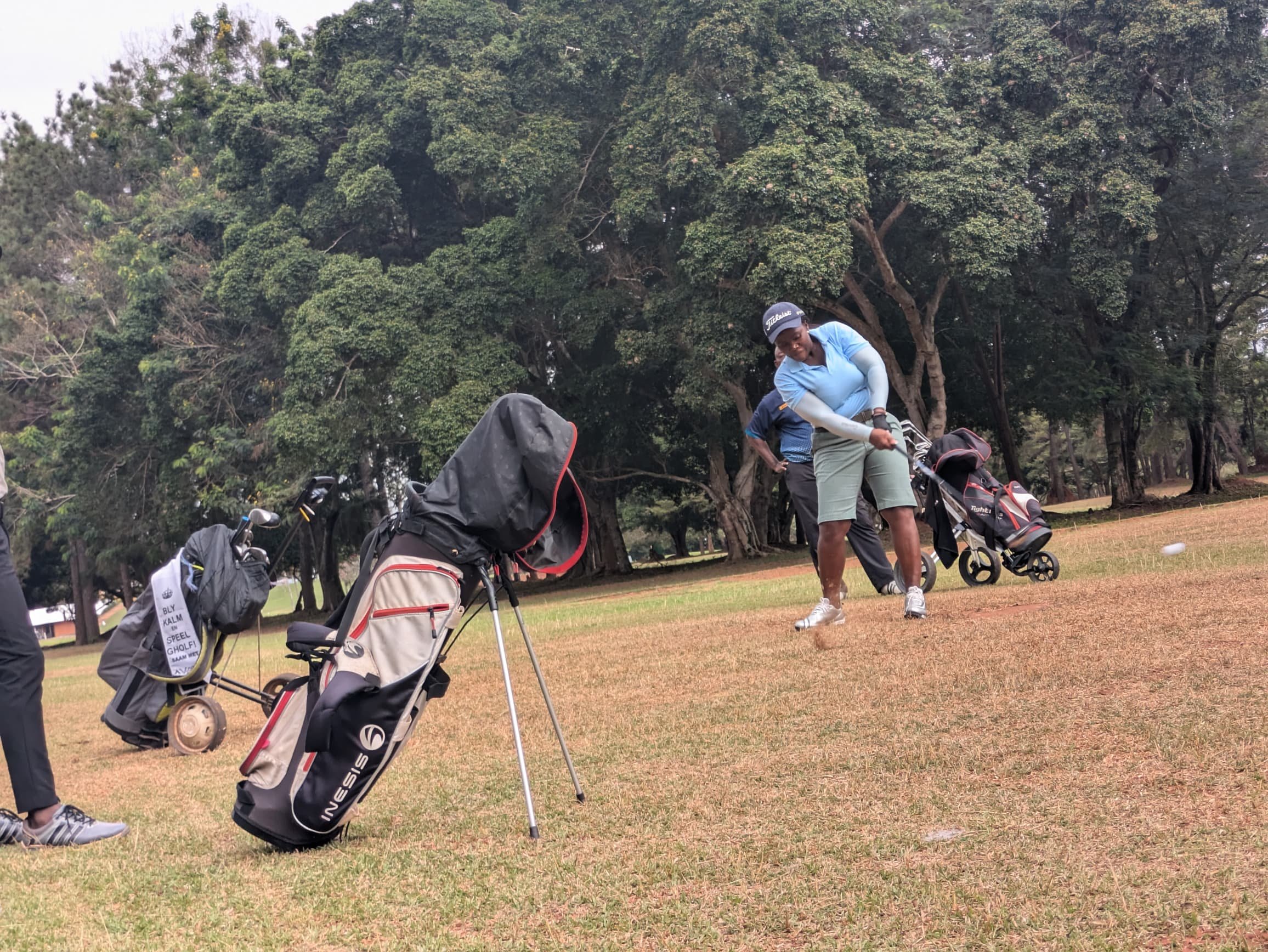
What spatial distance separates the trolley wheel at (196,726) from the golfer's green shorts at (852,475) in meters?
4.01

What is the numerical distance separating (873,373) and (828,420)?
48 cm

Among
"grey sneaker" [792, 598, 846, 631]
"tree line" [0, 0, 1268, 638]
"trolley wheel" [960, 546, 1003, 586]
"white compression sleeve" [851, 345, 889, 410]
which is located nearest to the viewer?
"white compression sleeve" [851, 345, 889, 410]

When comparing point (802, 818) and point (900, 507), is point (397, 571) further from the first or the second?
point (900, 507)

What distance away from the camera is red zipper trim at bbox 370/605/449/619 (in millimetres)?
3822

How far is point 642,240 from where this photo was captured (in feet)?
87.4

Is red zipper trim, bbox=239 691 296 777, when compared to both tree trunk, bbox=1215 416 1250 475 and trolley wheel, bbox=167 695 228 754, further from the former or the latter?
tree trunk, bbox=1215 416 1250 475

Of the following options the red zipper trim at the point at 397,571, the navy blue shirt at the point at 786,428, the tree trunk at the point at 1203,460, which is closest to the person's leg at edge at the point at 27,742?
the red zipper trim at the point at 397,571

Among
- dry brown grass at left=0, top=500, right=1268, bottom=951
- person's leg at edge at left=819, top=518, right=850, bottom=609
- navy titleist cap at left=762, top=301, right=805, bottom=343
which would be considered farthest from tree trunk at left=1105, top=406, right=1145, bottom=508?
navy titleist cap at left=762, top=301, right=805, bottom=343

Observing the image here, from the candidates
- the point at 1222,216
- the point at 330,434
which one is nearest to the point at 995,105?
the point at 1222,216

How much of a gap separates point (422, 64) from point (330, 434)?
862cm

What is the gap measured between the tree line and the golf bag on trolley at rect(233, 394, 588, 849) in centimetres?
1792

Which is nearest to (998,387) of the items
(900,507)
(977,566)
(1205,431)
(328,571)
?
(1205,431)

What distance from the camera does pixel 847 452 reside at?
25.1ft

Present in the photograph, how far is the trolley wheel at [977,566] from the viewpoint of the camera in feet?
31.4
